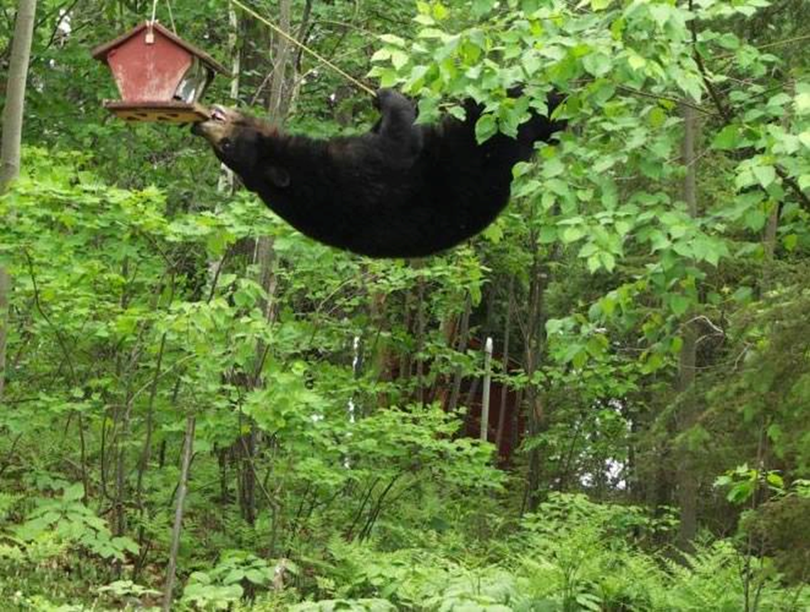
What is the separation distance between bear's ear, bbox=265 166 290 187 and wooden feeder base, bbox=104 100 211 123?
3.85 feet

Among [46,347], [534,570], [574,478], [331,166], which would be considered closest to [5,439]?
[46,347]

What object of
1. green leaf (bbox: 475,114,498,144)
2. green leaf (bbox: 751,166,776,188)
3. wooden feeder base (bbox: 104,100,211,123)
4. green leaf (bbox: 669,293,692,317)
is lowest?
green leaf (bbox: 669,293,692,317)

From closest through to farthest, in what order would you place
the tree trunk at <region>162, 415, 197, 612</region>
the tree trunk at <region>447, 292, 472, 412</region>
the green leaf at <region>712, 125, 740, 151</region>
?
the green leaf at <region>712, 125, 740, 151</region> < the tree trunk at <region>162, 415, 197, 612</region> < the tree trunk at <region>447, 292, 472, 412</region>

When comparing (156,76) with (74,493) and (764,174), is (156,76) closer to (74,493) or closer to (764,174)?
(764,174)

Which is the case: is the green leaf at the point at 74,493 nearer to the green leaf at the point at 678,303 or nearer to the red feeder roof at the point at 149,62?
the red feeder roof at the point at 149,62

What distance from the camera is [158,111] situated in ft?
14.5

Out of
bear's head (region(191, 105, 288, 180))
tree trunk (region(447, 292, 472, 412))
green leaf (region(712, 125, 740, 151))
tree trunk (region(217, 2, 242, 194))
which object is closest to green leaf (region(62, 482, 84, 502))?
bear's head (region(191, 105, 288, 180))

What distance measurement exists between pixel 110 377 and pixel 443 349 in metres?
4.55

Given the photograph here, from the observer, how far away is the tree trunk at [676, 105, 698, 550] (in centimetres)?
1043

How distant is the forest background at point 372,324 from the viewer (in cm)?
502

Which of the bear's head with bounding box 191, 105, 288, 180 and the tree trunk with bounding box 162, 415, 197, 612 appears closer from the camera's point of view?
the bear's head with bounding box 191, 105, 288, 180

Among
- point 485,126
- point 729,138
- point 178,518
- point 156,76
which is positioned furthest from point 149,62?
point 178,518

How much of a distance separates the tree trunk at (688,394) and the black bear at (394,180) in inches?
163

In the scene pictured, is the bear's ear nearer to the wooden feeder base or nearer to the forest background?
the forest background
